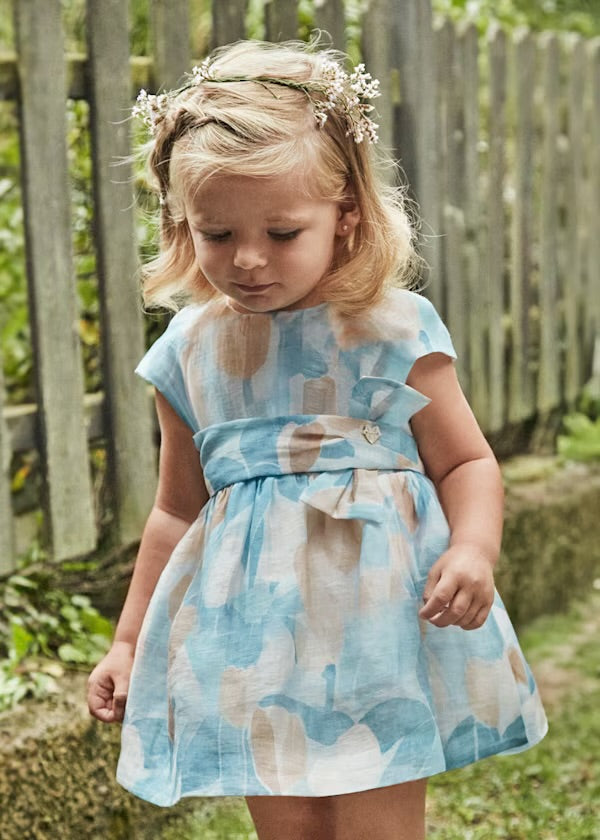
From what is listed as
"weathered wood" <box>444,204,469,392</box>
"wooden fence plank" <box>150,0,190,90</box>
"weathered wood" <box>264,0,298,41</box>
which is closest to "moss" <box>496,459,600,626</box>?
"weathered wood" <box>444,204,469,392</box>

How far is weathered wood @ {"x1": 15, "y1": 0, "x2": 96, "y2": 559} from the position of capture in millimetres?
2939

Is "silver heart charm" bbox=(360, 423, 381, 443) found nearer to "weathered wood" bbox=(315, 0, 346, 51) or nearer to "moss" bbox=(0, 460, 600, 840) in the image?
"moss" bbox=(0, 460, 600, 840)

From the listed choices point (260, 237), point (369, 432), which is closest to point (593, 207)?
point (369, 432)

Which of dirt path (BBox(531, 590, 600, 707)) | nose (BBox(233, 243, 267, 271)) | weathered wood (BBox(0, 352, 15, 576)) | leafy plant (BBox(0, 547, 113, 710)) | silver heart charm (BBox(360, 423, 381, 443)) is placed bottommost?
dirt path (BBox(531, 590, 600, 707))

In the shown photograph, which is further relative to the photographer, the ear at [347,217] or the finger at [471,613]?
the ear at [347,217]

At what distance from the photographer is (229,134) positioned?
1824mm

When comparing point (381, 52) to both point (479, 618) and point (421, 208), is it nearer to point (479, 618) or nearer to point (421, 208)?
point (421, 208)

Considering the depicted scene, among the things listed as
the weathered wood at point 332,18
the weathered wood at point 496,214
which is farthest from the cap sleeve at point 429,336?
the weathered wood at point 496,214

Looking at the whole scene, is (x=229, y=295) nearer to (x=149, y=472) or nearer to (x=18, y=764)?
(x=18, y=764)

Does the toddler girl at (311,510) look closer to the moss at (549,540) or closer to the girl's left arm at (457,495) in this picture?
the girl's left arm at (457,495)

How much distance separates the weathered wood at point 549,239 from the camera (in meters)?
4.99

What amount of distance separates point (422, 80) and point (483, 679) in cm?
258

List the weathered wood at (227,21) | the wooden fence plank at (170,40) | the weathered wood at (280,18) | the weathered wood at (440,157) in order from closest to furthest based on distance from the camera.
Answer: the wooden fence plank at (170,40)
the weathered wood at (227,21)
the weathered wood at (280,18)
the weathered wood at (440,157)

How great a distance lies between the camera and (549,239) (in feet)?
16.6
